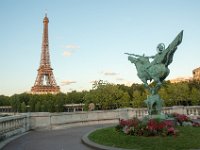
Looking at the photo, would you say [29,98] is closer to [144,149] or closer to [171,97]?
[171,97]

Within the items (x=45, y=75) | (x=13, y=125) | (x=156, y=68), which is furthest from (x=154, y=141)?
(x=45, y=75)

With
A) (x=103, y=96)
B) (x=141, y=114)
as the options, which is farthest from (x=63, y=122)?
(x=103, y=96)

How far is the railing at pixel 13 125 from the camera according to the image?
58.1 ft

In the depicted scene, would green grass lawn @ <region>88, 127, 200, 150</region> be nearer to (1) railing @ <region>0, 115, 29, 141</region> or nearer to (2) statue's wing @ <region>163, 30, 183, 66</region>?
(2) statue's wing @ <region>163, 30, 183, 66</region>

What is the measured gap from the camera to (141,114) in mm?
28781

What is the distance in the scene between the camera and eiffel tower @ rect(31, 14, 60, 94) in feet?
375

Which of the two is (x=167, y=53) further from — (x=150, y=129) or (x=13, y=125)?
(x=13, y=125)

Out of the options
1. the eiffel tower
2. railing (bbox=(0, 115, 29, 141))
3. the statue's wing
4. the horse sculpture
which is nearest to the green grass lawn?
the horse sculpture

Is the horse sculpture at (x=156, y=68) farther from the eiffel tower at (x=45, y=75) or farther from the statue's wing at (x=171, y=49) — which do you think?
the eiffel tower at (x=45, y=75)

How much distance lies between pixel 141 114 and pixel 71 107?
301ft

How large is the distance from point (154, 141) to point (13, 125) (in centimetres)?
967

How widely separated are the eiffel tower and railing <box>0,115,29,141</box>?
94.6 metres

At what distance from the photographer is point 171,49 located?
18.1 meters

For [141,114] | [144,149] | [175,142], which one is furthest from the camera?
[141,114]
